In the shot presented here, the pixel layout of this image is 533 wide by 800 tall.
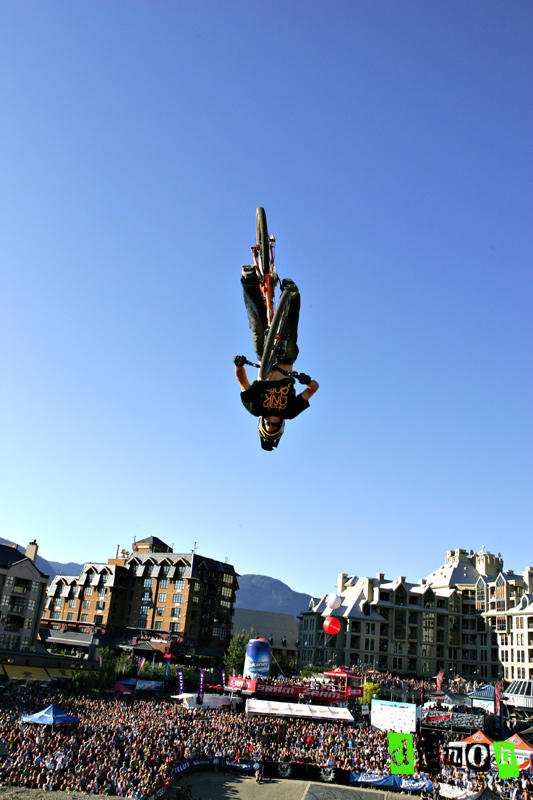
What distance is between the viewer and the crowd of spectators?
30.1m

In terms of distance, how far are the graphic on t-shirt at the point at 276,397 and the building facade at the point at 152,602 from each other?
251ft

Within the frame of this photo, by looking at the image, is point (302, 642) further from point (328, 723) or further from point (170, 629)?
point (328, 723)

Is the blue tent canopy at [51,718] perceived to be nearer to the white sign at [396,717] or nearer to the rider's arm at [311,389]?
the white sign at [396,717]

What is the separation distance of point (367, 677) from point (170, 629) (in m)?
29.8

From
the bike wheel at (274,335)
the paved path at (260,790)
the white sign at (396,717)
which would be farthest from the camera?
the white sign at (396,717)

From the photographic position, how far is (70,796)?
1123 inches

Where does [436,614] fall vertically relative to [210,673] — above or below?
above

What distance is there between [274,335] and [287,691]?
4783cm

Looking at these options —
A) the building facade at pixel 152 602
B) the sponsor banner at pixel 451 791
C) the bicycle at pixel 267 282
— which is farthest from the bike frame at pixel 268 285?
the building facade at pixel 152 602

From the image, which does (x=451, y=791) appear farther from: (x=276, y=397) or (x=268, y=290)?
(x=268, y=290)

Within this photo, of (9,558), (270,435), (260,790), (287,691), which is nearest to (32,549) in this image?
(9,558)

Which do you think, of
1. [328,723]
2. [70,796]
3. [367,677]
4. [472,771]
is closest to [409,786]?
[472,771]

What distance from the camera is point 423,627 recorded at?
91938mm

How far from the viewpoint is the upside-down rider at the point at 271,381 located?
555 inches
